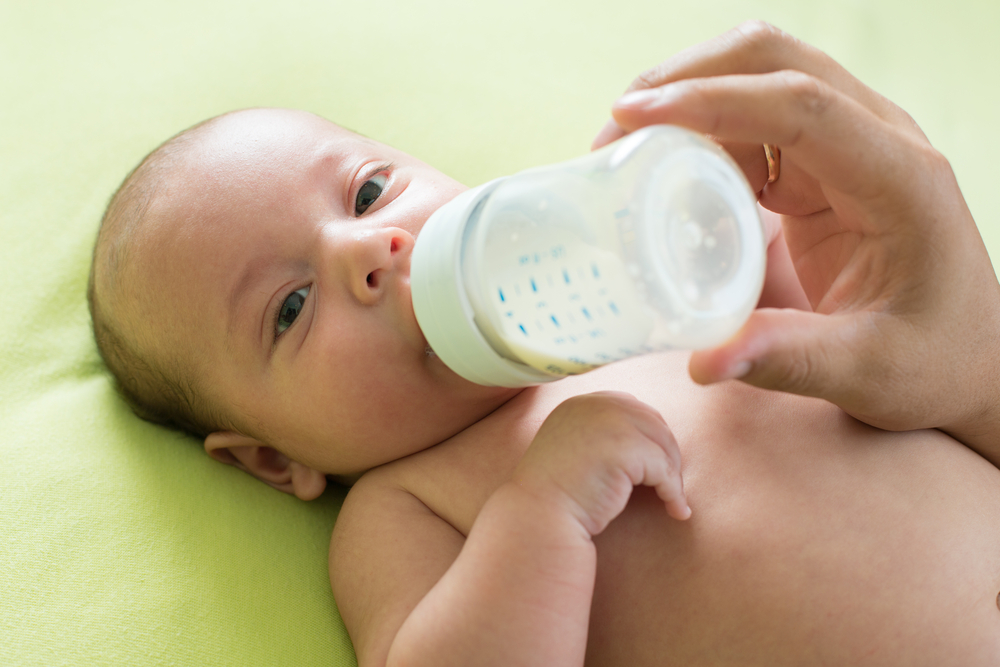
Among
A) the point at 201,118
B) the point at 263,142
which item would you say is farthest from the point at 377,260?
the point at 201,118

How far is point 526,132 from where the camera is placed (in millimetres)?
1833

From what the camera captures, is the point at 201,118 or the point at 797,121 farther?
the point at 201,118

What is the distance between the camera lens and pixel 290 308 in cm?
118

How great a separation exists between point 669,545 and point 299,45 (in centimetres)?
145

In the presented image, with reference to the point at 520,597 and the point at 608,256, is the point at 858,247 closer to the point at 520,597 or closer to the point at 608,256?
the point at 608,256

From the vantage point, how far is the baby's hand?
927 millimetres

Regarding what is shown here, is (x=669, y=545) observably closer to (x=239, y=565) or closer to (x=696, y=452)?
(x=696, y=452)

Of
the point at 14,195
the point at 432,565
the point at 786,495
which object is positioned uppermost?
the point at 14,195

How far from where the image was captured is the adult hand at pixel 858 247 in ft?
2.74

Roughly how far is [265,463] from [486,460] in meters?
0.45

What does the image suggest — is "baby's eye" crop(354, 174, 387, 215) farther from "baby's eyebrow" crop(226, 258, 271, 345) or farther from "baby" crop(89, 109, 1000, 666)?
"baby's eyebrow" crop(226, 258, 271, 345)

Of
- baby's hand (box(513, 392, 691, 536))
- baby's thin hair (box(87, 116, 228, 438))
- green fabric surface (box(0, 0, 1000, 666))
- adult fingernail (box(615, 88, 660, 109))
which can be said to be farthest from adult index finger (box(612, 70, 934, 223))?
green fabric surface (box(0, 0, 1000, 666))

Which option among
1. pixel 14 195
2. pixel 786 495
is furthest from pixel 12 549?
pixel 786 495

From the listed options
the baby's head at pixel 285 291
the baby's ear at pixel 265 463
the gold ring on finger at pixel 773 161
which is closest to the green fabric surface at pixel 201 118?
the baby's ear at pixel 265 463
